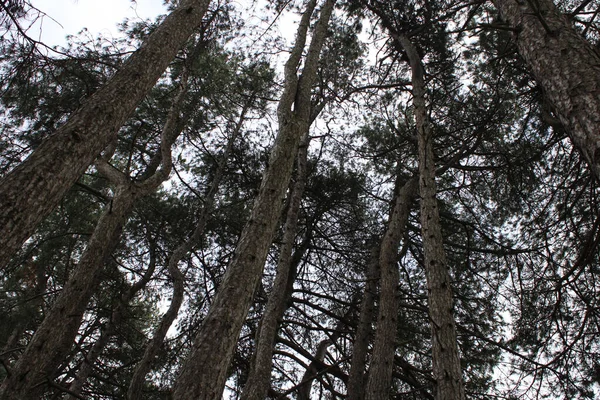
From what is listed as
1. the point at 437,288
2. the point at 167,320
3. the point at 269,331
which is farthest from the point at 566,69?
the point at 167,320

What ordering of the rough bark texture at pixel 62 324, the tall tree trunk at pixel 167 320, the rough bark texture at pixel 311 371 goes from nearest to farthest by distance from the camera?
the rough bark texture at pixel 62 324, the tall tree trunk at pixel 167 320, the rough bark texture at pixel 311 371

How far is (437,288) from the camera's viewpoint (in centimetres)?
365

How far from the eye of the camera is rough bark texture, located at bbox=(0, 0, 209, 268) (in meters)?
2.08

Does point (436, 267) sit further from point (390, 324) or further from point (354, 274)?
point (354, 274)

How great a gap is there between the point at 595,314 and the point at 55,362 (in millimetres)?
6141

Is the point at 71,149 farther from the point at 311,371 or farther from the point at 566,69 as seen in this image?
the point at 311,371

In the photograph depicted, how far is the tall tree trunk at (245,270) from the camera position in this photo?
6.35ft

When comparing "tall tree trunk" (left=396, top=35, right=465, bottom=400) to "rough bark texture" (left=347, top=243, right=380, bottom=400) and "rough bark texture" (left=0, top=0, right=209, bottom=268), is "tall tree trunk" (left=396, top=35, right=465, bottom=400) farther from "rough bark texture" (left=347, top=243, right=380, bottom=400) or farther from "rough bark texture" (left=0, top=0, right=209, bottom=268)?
"rough bark texture" (left=0, top=0, right=209, bottom=268)

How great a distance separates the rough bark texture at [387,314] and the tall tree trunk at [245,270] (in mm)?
2818

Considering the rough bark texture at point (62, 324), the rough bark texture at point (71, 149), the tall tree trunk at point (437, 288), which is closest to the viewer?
the rough bark texture at point (71, 149)

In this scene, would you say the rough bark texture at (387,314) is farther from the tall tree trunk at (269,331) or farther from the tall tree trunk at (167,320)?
the tall tree trunk at (167,320)

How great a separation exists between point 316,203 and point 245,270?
5.88 metres

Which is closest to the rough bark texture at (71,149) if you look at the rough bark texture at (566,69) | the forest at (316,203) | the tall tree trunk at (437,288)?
the forest at (316,203)

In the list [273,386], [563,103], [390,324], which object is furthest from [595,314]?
[273,386]
